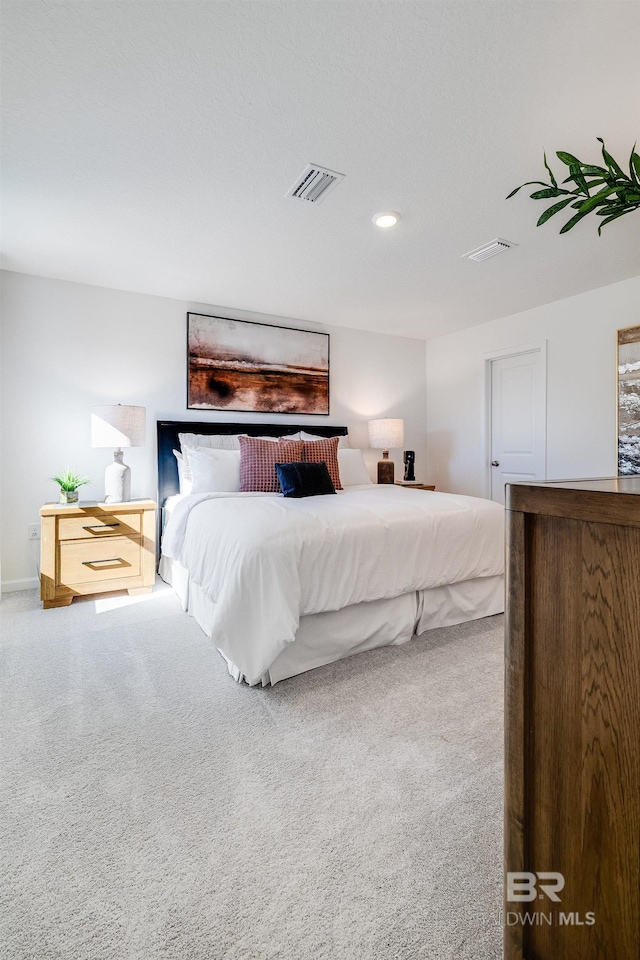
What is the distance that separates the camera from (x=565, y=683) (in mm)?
693

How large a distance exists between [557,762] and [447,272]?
3.44m

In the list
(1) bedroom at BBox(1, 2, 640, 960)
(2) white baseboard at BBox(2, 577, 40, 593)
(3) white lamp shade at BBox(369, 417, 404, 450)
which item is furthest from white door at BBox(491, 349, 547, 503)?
(2) white baseboard at BBox(2, 577, 40, 593)

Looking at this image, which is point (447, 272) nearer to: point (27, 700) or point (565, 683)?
point (565, 683)

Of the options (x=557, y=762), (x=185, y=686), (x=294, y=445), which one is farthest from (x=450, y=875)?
(x=294, y=445)

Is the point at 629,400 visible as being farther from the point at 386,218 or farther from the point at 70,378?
the point at 70,378

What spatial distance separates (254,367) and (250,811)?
365 cm

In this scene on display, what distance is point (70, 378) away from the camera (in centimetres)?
353

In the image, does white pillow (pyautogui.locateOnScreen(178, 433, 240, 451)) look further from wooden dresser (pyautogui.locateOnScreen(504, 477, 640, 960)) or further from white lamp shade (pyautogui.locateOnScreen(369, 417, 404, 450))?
wooden dresser (pyautogui.locateOnScreen(504, 477, 640, 960))

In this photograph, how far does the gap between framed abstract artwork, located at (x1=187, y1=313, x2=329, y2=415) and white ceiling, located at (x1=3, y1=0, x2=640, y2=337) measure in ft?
2.79

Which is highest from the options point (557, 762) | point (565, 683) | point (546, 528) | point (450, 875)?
point (546, 528)

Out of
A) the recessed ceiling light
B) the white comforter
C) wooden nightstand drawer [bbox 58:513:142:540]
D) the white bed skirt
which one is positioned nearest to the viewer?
the white comforter

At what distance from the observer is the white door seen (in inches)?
166

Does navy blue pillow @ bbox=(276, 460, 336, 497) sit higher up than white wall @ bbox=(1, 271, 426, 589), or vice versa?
white wall @ bbox=(1, 271, 426, 589)

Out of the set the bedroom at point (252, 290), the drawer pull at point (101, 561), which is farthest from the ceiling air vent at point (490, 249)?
the drawer pull at point (101, 561)
